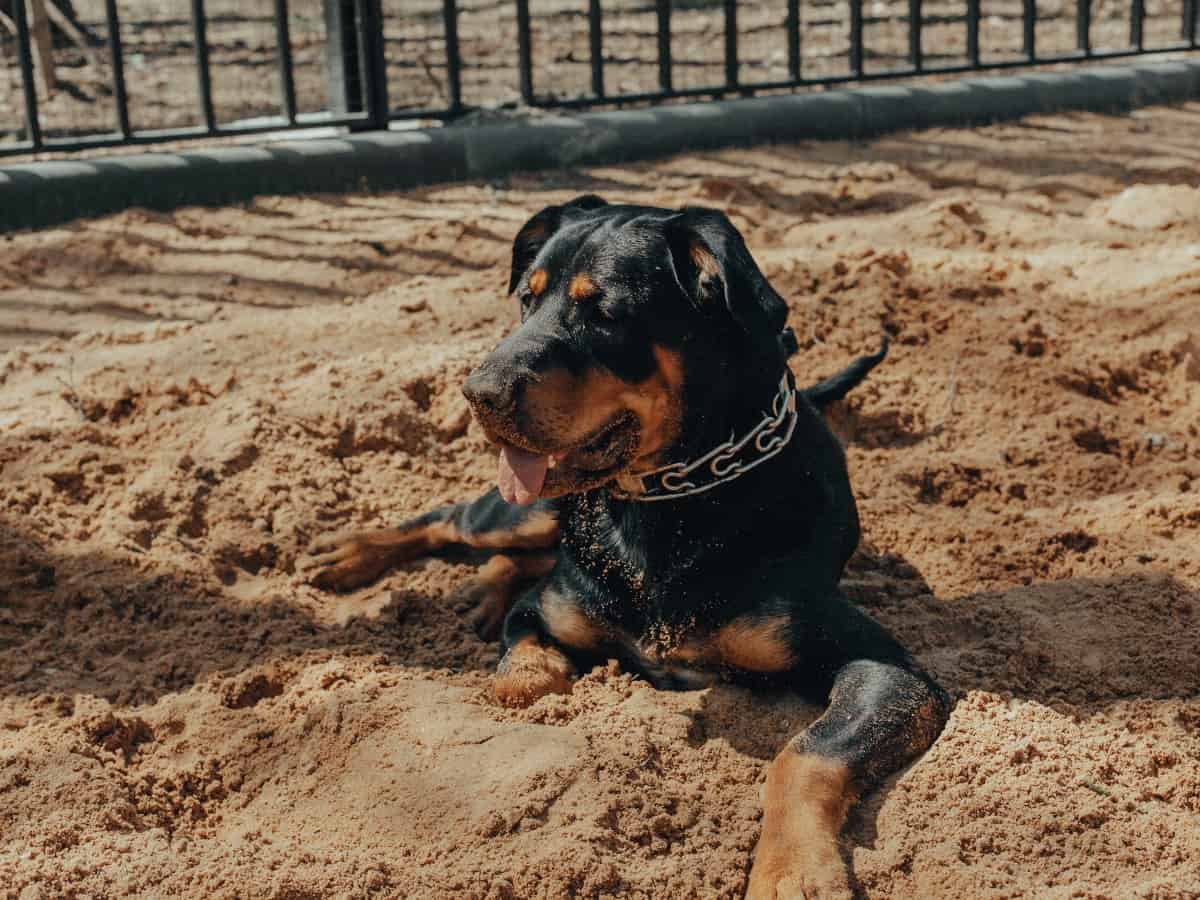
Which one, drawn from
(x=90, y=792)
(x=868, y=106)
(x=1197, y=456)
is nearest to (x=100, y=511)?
(x=90, y=792)

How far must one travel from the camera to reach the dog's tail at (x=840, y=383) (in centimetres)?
452

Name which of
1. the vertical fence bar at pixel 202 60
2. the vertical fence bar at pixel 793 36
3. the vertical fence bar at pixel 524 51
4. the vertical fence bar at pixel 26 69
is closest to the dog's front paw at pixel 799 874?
the vertical fence bar at pixel 26 69

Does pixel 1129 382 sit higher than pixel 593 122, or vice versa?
pixel 593 122

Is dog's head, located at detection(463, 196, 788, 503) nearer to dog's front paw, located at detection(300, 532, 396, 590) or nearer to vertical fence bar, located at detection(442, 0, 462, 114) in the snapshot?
dog's front paw, located at detection(300, 532, 396, 590)

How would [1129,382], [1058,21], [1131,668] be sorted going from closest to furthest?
1. [1131,668]
2. [1129,382]
3. [1058,21]

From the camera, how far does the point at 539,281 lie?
335 cm

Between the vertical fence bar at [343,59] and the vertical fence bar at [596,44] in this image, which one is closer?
the vertical fence bar at [343,59]

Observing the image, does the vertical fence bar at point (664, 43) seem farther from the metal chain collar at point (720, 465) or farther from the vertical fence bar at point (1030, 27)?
the metal chain collar at point (720, 465)

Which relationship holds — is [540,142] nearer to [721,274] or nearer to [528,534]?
[528,534]

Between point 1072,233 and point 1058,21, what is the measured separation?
675 cm

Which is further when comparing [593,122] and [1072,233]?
[593,122]

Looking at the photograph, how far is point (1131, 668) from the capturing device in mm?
3320

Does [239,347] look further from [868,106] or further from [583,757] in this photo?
[868,106]

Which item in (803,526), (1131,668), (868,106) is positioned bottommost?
(1131,668)
